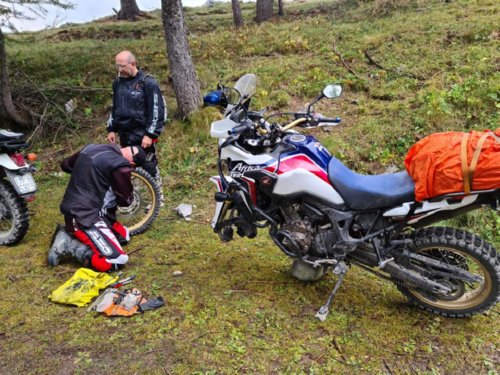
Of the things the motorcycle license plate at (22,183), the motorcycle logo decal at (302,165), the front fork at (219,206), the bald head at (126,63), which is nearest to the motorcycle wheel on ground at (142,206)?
the motorcycle license plate at (22,183)

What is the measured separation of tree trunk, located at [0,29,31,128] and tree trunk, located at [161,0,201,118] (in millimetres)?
3138

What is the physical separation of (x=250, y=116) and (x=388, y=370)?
2.09 meters

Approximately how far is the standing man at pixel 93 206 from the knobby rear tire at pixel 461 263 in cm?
262

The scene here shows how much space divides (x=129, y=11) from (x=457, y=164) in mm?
17428

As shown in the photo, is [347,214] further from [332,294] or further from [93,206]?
[93,206]

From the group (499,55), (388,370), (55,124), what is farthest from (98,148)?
(499,55)

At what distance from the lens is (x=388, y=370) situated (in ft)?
9.27

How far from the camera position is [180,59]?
7121mm

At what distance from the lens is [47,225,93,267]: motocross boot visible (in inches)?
160

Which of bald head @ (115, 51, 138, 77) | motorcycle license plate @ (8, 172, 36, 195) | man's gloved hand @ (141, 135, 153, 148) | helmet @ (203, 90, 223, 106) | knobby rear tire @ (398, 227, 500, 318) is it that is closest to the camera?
knobby rear tire @ (398, 227, 500, 318)

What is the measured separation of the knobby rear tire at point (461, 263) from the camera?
9.52 ft

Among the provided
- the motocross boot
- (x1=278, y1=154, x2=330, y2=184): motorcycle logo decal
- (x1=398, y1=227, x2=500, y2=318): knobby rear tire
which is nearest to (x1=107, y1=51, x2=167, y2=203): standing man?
the motocross boot

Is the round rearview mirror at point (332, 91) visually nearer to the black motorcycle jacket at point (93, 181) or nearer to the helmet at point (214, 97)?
the helmet at point (214, 97)

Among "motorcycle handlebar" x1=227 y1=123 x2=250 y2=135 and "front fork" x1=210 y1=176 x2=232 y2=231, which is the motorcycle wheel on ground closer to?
"front fork" x1=210 y1=176 x2=232 y2=231
